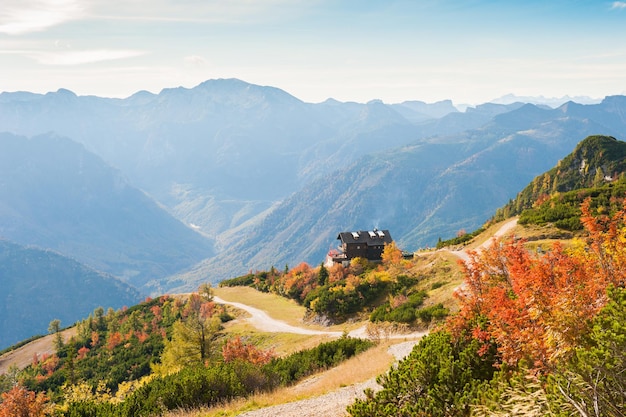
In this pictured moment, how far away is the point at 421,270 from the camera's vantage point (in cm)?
7200

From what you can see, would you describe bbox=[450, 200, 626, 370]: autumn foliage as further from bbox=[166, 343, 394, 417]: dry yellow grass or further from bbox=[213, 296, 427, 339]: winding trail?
bbox=[213, 296, 427, 339]: winding trail

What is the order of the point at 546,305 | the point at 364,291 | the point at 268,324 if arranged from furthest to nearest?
the point at 268,324, the point at 364,291, the point at 546,305

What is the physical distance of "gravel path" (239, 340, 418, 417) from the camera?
66.9 ft

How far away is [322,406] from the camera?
2153 centimetres

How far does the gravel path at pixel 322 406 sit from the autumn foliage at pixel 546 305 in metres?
4.69

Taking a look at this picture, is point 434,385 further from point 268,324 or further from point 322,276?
point 322,276

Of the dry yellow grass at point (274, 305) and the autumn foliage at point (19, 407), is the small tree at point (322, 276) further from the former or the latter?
the autumn foliage at point (19, 407)

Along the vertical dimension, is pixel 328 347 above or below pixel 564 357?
below

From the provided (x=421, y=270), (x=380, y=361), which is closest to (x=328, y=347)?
(x=380, y=361)

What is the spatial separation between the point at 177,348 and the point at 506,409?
52923mm

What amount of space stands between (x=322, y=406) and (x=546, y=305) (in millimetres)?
12121

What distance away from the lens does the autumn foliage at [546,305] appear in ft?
43.3

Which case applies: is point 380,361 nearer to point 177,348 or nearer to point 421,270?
point 177,348

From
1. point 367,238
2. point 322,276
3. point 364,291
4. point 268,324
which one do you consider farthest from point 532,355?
point 367,238
